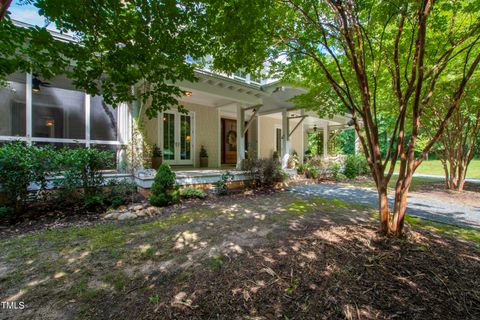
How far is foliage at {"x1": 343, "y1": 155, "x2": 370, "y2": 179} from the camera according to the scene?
35.5 ft

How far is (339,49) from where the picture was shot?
3963 mm

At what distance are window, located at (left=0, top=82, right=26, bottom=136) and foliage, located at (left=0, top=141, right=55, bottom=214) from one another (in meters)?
2.80

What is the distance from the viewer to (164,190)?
5.22 m

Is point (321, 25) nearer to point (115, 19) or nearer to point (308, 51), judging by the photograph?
point (308, 51)

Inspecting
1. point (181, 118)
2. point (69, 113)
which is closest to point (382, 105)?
point (181, 118)

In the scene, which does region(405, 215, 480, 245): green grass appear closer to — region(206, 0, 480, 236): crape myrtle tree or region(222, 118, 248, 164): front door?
region(206, 0, 480, 236): crape myrtle tree

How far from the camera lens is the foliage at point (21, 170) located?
392 cm

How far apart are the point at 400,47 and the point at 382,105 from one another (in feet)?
15.8

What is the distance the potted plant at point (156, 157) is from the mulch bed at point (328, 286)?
20.2 ft

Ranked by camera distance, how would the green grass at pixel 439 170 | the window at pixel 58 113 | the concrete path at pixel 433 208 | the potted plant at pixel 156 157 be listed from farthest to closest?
the green grass at pixel 439 170
the potted plant at pixel 156 157
the window at pixel 58 113
the concrete path at pixel 433 208

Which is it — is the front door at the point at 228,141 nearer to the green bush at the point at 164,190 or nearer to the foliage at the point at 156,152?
the foliage at the point at 156,152

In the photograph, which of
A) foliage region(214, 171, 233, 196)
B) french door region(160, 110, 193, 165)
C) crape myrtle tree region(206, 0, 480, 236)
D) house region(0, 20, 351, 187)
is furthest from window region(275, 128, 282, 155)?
crape myrtle tree region(206, 0, 480, 236)

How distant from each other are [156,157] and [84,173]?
3221mm

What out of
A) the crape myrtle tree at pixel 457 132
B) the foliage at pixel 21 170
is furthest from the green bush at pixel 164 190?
the crape myrtle tree at pixel 457 132
